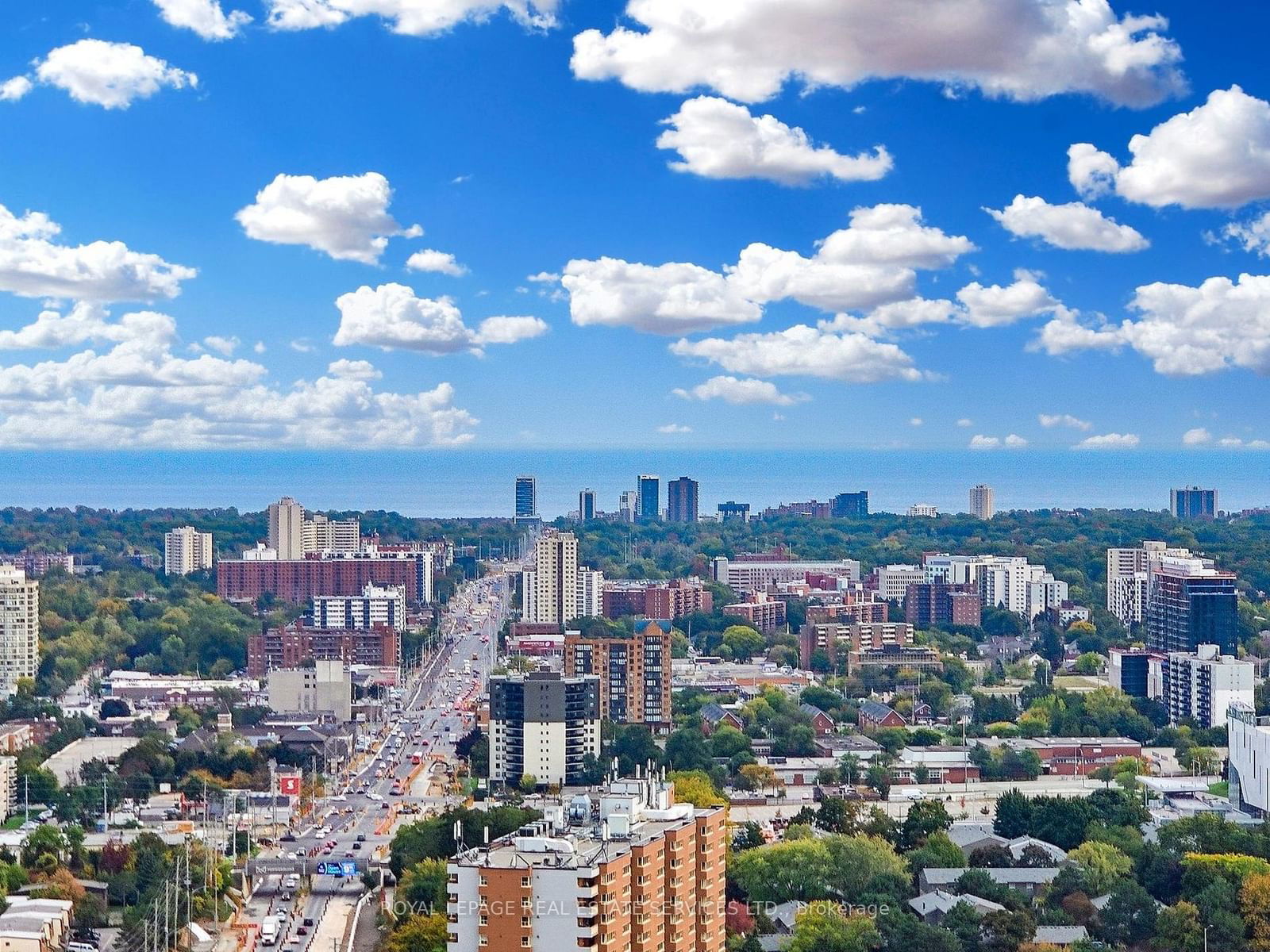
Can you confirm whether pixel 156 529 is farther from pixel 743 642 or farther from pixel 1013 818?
pixel 1013 818

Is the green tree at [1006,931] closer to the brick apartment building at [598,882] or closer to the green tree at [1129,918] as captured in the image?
the green tree at [1129,918]

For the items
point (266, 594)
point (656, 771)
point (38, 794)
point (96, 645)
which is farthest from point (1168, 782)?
point (266, 594)

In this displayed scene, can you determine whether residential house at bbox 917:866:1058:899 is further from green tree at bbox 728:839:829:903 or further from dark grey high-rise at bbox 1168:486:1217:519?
dark grey high-rise at bbox 1168:486:1217:519

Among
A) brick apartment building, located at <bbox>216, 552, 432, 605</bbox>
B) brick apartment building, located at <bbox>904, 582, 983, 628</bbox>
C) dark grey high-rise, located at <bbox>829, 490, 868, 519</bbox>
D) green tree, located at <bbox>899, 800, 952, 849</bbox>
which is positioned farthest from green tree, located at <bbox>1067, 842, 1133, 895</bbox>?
dark grey high-rise, located at <bbox>829, 490, 868, 519</bbox>

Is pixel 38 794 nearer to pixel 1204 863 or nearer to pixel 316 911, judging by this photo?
pixel 316 911

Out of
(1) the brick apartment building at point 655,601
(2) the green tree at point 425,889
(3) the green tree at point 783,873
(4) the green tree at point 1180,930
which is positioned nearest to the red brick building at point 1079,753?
(3) the green tree at point 783,873

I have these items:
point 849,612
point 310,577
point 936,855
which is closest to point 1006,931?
point 936,855
